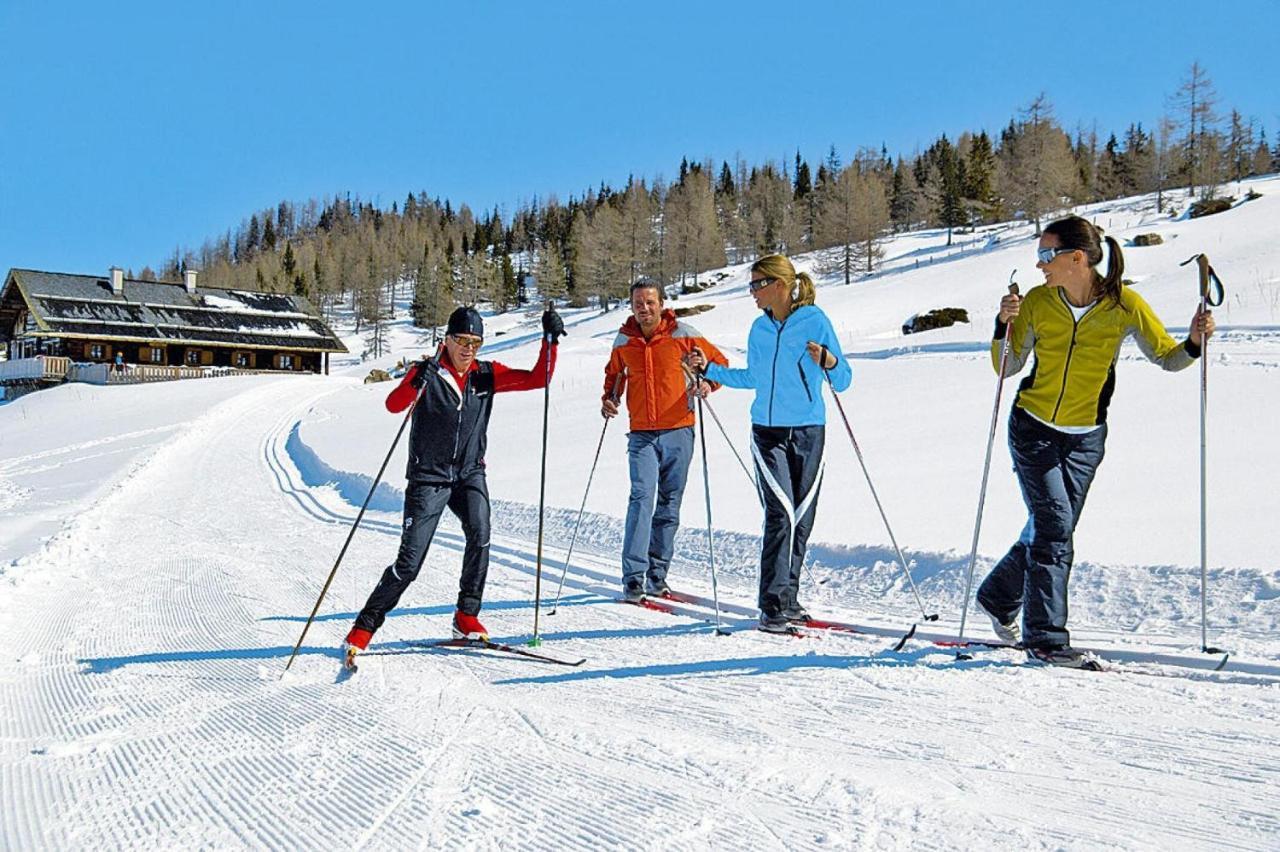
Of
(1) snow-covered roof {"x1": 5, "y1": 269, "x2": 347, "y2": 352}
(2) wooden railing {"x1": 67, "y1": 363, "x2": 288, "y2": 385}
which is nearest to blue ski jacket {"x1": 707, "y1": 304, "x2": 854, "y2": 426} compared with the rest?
(2) wooden railing {"x1": 67, "y1": 363, "x2": 288, "y2": 385}

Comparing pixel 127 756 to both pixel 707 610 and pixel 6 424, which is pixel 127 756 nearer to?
pixel 707 610

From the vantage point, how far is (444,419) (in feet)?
14.7

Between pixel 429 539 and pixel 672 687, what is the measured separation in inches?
63.4

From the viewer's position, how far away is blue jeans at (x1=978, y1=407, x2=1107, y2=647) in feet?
12.6

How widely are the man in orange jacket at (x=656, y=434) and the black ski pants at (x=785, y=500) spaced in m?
1.04

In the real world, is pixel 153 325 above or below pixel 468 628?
above

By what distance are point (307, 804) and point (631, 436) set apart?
3.61m

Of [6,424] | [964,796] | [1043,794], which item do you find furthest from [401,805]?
[6,424]

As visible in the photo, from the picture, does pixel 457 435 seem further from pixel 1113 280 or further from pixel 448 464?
pixel 1113 280

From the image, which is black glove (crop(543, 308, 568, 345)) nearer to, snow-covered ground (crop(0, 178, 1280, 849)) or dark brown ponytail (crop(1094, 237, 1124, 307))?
snow-covered ground (crop(0, 178, 1280, 849))

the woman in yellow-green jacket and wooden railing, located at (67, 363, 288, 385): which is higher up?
wooden railing, located at (67, 363, 288, 385)

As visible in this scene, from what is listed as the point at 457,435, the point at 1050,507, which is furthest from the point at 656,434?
the point at 1050,507

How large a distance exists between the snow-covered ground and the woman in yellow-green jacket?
37 centimetres

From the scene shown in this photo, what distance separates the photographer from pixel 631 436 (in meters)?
5.95
